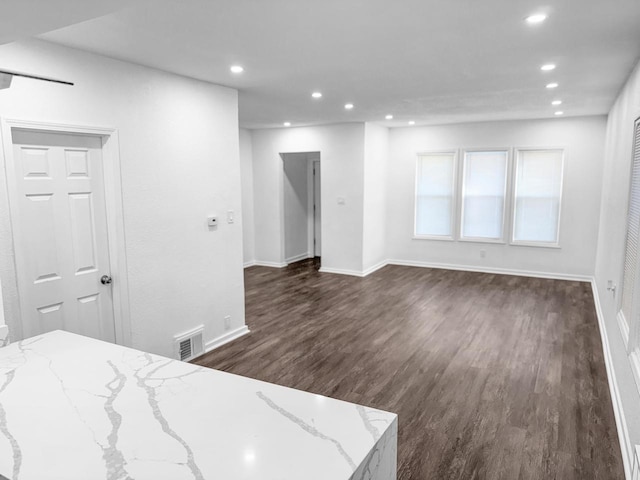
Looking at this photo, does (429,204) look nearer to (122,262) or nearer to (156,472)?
(122,262)

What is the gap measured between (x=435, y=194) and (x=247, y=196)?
3.49 m

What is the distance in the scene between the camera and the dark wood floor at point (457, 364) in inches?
104

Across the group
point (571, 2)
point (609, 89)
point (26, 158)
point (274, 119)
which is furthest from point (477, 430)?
point (274, 119)

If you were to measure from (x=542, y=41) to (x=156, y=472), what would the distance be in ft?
10.7

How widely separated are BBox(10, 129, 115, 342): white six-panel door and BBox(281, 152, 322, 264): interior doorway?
4.95 meters

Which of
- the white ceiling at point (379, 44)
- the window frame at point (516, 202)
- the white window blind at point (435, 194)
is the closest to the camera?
the white ceiling at point (379, 44)

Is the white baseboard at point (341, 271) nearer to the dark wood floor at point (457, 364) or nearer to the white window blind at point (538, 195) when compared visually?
the dark wood floor at point (457, 364)

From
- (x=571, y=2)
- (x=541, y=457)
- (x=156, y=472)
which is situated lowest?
(x=541, y=457)

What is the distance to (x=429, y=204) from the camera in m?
7.89

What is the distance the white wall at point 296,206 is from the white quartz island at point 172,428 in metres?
6.51

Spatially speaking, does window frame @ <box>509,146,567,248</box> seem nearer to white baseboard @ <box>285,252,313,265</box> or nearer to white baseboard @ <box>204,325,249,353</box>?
white baseboard @ <box>285,252,313,265</box>

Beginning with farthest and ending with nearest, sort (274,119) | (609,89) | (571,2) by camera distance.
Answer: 1. (274,119)
2. (609,89)
3. (571,2)

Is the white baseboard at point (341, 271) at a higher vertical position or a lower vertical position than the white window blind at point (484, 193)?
lower

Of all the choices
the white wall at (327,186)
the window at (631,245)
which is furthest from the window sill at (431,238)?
the window at (631,245)
